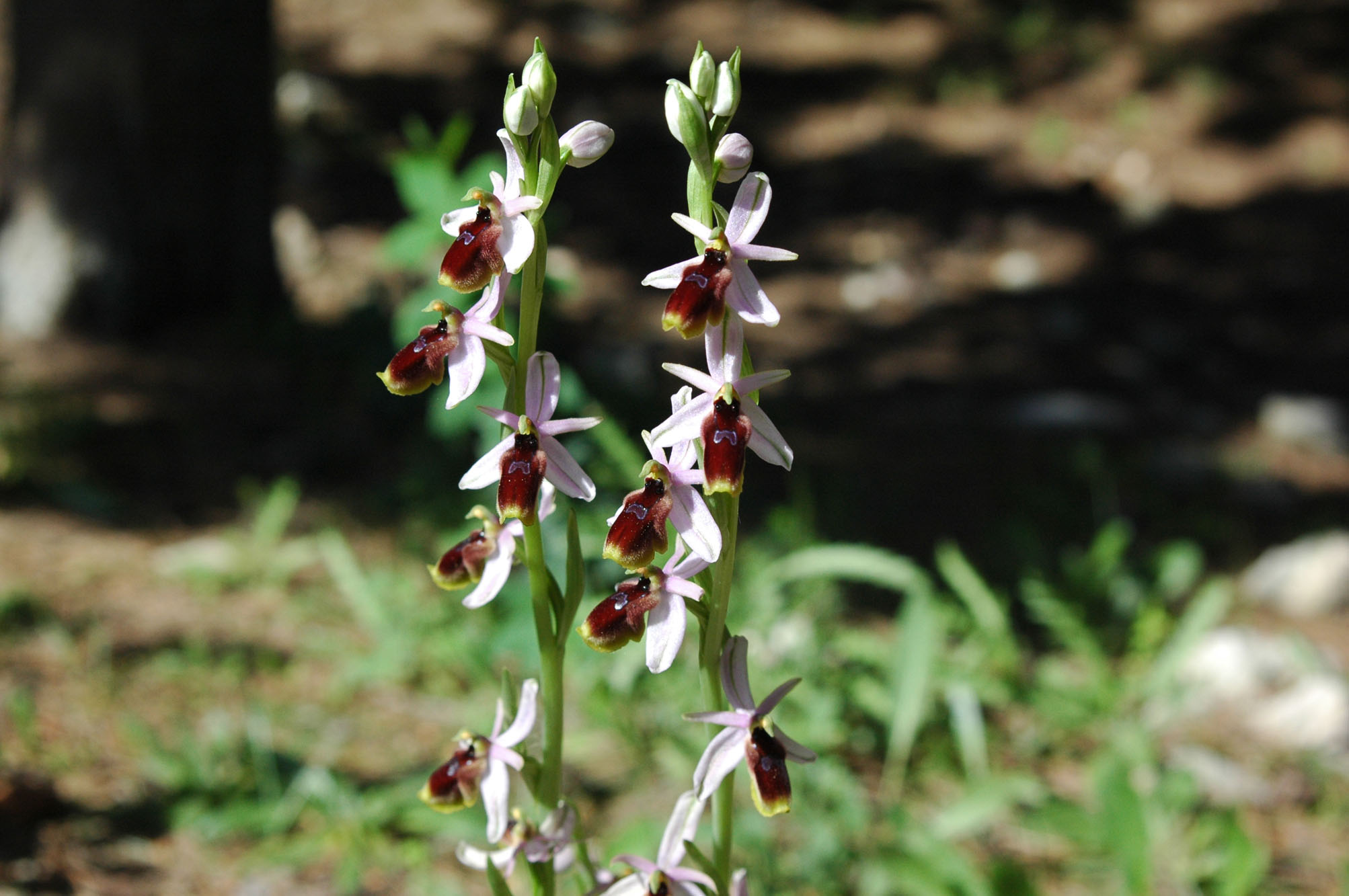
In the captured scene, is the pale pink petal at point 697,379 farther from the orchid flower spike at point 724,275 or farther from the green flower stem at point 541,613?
the green flower stem at point 541,613

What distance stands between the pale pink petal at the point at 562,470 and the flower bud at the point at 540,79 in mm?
329

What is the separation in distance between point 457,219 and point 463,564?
1.33 feet

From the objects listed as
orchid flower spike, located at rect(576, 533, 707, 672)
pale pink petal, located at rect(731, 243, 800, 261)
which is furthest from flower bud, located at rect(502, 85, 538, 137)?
orchid flower spike, located at rect(576, 533, 707, 672)

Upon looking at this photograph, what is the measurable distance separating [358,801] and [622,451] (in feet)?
3.13

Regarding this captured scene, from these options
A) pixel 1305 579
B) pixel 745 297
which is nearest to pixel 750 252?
pixel 745 297

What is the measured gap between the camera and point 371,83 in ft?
24.5

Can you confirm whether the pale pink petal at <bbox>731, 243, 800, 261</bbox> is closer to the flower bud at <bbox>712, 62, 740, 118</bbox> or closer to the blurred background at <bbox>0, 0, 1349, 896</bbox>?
the flower bud at <bbox>712, 62, 740, 118</bbox>

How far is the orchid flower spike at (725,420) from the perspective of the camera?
113 centimetres

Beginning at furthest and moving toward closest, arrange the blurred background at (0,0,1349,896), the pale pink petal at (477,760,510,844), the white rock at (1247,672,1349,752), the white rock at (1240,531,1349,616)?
A: the white rock at (1240,531,1349,616) → the white rock at (1247,672,1349,752) → the blurred background at (0,0,1349,896) → the pale pink petal at (477,760,510,844)

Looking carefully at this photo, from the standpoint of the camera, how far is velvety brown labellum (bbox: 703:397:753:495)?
44.3 inches

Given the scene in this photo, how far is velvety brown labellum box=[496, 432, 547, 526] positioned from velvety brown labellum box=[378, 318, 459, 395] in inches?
4.4

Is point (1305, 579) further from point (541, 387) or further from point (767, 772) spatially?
point (541, 387)

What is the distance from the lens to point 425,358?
1.21m

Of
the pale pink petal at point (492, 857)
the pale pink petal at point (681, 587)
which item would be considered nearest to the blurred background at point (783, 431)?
the pale pink petal at point (492, 857)
